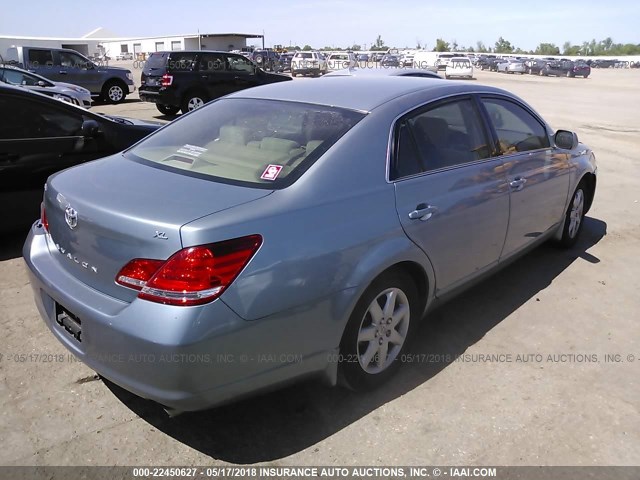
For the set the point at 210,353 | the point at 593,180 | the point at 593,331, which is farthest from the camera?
the point at 593,180

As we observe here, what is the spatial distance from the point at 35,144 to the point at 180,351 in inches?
145

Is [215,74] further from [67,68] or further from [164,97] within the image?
[67,68]

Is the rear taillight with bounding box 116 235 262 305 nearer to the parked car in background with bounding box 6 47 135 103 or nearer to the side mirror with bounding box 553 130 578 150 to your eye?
the side mirror with bounding box 553 130 578 150

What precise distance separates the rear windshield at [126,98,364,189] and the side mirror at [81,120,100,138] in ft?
6.55

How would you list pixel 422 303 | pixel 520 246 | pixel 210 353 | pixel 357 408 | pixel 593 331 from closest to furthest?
1. pixel 210 353
2. pixel 357 408
3. pixel 422 303
4. pixel 593 331
5. pixel 520 246

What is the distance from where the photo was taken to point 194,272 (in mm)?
2137

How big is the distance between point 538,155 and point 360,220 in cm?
223

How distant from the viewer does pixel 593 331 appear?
3768mm

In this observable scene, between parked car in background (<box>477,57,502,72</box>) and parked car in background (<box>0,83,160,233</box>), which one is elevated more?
parked car in background (<box>477,57,502,72</box>)

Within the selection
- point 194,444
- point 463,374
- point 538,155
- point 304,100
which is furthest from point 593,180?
point 194,444

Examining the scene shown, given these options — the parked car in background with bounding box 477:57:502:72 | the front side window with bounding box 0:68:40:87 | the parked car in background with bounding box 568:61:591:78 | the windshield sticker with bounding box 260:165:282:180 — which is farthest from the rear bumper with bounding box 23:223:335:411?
the parked car in background with bounding box 477:57:502:72

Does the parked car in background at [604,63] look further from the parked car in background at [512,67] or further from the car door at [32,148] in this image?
the car door at [32,148]

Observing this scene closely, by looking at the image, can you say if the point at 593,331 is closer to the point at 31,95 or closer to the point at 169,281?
the point at 169,281

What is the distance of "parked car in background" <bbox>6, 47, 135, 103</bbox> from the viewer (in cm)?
1719
